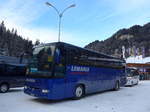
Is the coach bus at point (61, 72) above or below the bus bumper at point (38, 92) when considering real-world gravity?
above

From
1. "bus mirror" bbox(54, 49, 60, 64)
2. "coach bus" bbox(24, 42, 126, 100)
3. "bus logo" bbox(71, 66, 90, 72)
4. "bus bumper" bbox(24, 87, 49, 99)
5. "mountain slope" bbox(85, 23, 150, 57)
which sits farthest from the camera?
"mountain slope" bbox(85, 23, 150, 57)

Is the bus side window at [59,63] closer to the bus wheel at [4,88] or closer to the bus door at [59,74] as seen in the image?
the bus door at [59,74]

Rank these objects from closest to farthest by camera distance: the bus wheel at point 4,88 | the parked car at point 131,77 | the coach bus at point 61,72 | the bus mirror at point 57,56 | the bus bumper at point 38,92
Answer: the bus bumper at point 38,92 → the coach bus at point 61,72 → the bus mirror at point 57,56 → the bus wheel at point 4,88 → the parked car at point 131,77

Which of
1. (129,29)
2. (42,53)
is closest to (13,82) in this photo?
(42,53)

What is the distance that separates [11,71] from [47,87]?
209 inches

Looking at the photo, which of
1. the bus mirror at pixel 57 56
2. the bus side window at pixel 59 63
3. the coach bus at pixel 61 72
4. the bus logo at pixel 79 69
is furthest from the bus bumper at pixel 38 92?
the bus logo at pixel 79 69

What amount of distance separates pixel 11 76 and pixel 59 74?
525 centimetres

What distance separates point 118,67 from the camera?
16375mm

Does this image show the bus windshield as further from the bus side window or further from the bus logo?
the bus logo

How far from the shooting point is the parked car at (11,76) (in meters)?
12.8

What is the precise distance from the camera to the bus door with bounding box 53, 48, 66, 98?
938 centimetres

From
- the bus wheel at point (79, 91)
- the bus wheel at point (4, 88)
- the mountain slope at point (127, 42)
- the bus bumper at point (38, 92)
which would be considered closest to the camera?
the bus bumper at point (38, 92)

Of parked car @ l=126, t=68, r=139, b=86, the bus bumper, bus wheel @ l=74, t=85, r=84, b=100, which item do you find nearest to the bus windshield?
the bus bumper

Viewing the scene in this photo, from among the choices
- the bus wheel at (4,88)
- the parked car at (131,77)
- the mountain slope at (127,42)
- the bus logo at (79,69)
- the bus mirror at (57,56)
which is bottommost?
the bus wheel at (4,88)
